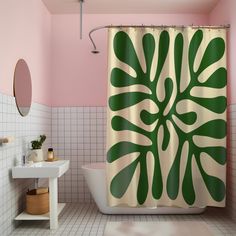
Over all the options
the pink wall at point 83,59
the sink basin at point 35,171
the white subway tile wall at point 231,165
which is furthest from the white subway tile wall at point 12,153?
the white subway tile wall at point 231,165

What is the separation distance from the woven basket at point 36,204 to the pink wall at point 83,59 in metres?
1.54

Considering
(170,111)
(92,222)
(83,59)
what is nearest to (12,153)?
(92,222)

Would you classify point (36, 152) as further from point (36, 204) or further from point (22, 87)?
point (22, 87)

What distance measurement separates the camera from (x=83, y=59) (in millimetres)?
4465

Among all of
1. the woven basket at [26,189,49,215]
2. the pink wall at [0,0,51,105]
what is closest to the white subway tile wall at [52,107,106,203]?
the pink wall at [0,0,51,105]

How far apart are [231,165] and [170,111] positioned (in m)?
0.95

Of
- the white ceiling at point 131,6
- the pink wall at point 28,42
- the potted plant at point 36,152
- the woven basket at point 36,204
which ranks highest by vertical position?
the white ceiling at point 131,6

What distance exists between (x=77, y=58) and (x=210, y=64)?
1.87 metres

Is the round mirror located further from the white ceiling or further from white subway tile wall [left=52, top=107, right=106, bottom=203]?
the white ceiling

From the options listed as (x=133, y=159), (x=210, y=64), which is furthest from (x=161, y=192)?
(x=210, y=64)

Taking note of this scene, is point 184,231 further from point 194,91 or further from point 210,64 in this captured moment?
point 210,64

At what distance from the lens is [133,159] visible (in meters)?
3.47

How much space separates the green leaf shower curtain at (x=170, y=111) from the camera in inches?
137

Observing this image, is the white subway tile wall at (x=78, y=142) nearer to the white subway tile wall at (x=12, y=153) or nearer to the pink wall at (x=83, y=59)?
the pink wall at (x=83, y=59)
